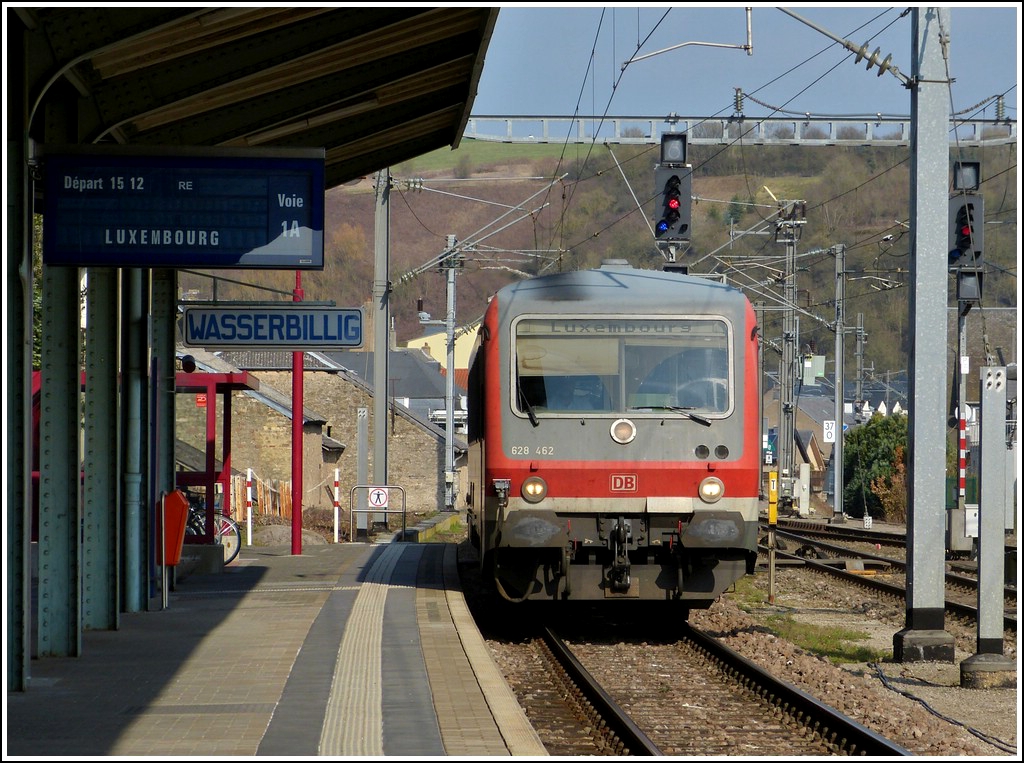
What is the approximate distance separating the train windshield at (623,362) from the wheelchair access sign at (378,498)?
13.2 m

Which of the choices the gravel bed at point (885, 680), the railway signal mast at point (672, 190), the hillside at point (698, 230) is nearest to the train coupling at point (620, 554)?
the gravel bed at point (885, 680)

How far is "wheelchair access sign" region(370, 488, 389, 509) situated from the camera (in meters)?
24.7

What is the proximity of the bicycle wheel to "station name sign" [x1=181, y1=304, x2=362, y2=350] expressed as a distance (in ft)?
23.9

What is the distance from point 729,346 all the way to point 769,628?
3354 mm

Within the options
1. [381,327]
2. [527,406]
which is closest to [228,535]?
[381,327]

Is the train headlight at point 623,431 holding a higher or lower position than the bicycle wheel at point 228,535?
higher

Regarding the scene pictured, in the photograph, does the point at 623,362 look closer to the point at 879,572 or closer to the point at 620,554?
the point at 620,554

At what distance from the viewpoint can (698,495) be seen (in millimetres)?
11688

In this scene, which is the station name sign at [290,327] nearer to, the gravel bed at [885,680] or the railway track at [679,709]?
the railway track at [679,709]

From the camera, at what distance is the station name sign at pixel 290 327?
11.6 m

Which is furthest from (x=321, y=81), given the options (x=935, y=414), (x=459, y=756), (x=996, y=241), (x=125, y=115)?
(x=996, y=241)

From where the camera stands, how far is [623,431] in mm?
11727

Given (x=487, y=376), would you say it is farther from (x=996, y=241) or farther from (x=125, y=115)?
(x=996, y=241)

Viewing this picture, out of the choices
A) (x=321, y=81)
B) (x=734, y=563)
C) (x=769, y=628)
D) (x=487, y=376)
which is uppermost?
(x=321, y=81)
